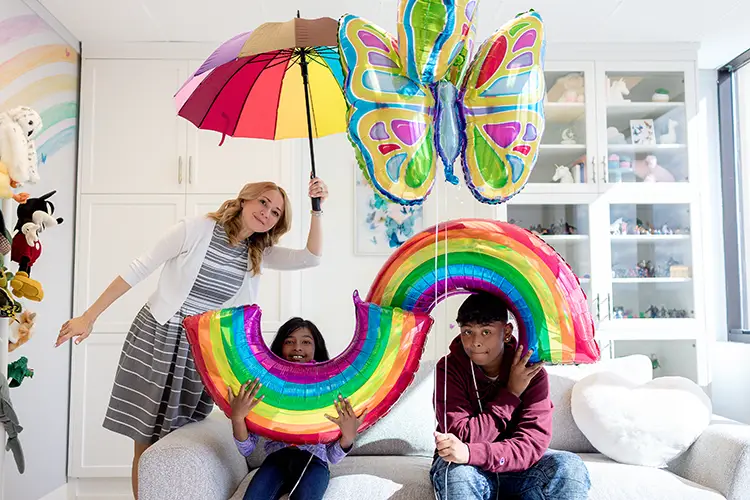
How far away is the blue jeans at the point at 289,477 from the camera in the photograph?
182cm

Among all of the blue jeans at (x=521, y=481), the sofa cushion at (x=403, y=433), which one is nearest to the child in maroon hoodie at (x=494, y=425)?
the blue jeans at (x=521, y=481)

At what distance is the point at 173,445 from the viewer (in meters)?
1.83

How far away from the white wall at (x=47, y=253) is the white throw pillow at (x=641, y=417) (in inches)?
91.2

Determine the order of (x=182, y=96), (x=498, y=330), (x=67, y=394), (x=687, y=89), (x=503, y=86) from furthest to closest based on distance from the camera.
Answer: (x=687, y=89), (x=67, y=394), (x=182, y=96), (x=498, y=330), (x=503, y=86)

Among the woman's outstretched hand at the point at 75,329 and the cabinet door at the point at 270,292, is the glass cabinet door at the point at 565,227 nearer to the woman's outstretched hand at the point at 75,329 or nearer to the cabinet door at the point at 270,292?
the cabinet door at the point at 270,292

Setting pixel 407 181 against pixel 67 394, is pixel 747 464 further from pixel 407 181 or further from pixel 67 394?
pixel 67 394

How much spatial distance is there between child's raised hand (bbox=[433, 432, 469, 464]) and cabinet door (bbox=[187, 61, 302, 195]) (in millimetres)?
2047

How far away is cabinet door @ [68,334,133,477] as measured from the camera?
3.30 meters

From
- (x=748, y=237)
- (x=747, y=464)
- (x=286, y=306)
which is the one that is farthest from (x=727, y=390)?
(x=286, y=306)

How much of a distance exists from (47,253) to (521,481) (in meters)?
2.38

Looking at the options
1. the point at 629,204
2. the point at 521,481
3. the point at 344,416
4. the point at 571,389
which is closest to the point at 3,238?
the point at 344,416

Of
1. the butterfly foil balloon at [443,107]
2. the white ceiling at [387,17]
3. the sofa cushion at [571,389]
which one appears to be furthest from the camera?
the white ceiling at [387,17]

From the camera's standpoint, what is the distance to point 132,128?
3455mm

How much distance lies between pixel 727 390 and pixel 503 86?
9.22 ft
